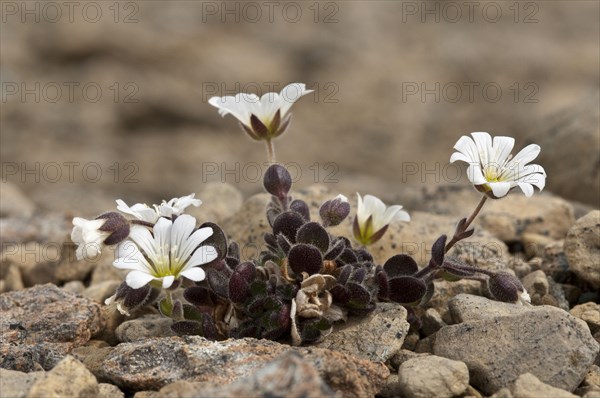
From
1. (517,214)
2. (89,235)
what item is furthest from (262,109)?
(517,214)

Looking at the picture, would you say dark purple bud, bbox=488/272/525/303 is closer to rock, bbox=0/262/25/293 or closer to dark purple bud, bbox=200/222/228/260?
dark purple bud, bbox=200/222/228/260

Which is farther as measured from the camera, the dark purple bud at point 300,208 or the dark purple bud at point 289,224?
the dark purple bud at point 300,208

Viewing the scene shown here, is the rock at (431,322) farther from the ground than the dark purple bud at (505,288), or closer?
closer

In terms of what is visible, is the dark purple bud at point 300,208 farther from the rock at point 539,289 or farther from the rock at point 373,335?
the rock at point 539,289

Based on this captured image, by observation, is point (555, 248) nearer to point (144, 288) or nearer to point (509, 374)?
point (509, 374)

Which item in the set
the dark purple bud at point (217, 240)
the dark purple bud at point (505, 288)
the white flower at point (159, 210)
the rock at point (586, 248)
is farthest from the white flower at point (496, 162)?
the white flower at point (159, 210)


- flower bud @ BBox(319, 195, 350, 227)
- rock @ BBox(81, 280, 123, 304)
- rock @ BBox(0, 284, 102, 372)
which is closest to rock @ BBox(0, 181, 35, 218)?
rock @ BBox(81, 280, 123, 304)
